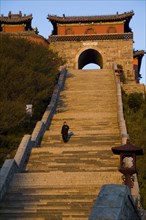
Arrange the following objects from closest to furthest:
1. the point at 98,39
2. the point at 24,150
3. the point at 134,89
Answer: the point at 24,150
the point at 134,89
the point at 98,39

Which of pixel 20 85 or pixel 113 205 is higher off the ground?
pixel 20 85

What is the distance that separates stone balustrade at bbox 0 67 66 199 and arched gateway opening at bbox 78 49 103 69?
15906mm

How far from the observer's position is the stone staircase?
10.5 meters

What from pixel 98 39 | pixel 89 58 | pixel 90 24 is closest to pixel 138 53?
pixel 98 39

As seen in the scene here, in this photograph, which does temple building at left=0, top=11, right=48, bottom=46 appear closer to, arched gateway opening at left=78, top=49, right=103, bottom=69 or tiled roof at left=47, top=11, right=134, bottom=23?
tiled roof at left=47, top=11, right=134, bottom=23

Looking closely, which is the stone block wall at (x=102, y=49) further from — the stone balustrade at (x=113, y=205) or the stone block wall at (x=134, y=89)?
the stone balustrade at (x=113, y=205)

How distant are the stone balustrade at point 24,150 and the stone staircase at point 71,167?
19 cm

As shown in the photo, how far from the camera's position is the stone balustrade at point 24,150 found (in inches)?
461

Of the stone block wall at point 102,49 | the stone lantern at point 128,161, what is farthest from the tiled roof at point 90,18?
the stone lantern at point 128,161

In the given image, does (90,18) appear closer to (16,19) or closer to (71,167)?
(16,19)

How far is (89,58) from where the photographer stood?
135 feet

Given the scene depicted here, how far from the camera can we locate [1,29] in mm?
39594

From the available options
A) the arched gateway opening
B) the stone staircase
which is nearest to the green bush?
the stone staircase

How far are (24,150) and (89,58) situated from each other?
27.5 meters
